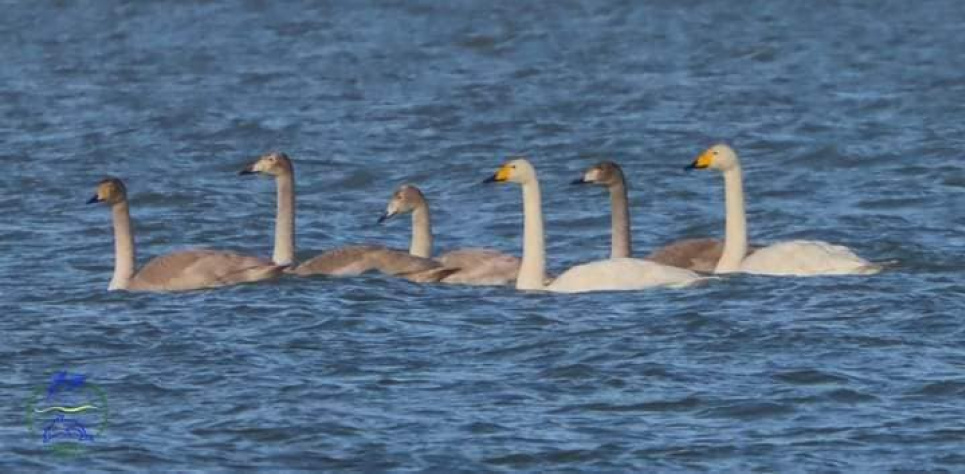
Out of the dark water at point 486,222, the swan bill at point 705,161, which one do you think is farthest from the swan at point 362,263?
the swan bill at point 705,161

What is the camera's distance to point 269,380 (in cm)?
1442

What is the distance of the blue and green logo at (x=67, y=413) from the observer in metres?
12.9

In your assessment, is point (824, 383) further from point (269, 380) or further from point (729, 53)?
point (729, 53)

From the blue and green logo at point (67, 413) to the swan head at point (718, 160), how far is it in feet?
17.7

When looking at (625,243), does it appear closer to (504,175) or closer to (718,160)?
(718,160)

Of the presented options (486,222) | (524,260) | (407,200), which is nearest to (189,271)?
(407,200)

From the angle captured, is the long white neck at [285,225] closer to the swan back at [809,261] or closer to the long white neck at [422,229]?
the long white neck at [422,229]

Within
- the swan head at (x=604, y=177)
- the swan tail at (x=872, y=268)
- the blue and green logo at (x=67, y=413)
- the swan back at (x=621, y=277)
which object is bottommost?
the blue and green logo at (x=67, y=413)

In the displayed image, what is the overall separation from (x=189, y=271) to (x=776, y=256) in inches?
144

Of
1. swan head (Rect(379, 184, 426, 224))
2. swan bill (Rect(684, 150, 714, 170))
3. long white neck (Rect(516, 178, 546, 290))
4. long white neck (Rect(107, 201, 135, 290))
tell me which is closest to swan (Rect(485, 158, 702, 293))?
long white neck (Rect(516, 178, 546, 290))

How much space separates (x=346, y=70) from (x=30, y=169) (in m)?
9.27

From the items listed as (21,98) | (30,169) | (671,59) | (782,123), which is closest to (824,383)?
(30,169)

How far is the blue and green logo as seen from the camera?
12945 mm

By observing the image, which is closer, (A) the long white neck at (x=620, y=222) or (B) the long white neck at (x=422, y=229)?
(A) the long white neck at (x=620, y=222)
